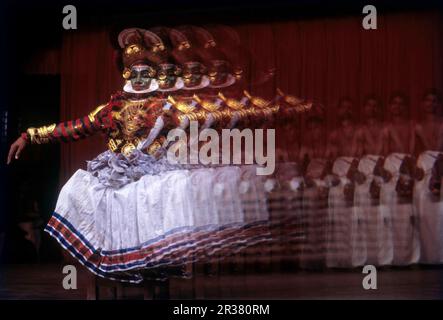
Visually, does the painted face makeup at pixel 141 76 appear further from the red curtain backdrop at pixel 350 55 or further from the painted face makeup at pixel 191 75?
the red curtain backdrop at pixel 350 55

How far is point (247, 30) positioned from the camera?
5.38 m

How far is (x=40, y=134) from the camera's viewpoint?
16.9 ft

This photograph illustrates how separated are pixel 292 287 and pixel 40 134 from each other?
188cm

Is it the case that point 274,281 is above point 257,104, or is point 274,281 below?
below

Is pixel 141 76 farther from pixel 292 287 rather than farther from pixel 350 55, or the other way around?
pixel 292 287

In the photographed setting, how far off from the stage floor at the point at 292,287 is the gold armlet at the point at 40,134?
92 cm

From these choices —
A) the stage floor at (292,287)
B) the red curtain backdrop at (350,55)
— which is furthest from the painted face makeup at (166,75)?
the stage floor at (292,287)

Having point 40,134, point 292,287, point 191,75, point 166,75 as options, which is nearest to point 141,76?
point 166,75

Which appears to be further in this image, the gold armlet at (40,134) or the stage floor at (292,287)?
the gold armlet at (40,134)

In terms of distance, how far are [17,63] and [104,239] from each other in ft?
5.39

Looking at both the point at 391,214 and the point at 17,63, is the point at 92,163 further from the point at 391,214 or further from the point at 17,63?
the point at 391,214

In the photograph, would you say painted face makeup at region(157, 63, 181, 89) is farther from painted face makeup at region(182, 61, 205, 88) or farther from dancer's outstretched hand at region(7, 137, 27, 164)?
dancer's outstretched hand at region(7, 137, 27, 164)

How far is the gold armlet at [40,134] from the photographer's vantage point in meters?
5.15
